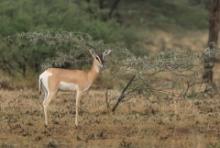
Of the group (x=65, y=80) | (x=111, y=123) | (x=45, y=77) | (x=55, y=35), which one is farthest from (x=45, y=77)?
(x=55, y=35)

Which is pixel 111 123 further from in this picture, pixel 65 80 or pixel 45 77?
pixel 45 77

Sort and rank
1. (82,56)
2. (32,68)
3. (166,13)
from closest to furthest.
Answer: (82,56), (32,68), (166,13)

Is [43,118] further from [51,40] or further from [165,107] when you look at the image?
[165,107]

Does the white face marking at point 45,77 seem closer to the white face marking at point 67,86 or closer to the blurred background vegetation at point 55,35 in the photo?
the white face marking at point 67,86

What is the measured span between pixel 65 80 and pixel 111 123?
127cm

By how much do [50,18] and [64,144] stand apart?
45.3 feet

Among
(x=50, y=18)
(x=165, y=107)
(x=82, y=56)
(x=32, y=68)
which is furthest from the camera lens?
(x=50, y=18)

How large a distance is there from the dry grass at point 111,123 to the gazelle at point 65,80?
1.93ft

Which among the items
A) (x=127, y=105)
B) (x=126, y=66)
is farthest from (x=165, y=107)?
(x=126, y=66)

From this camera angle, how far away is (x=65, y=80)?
42.2 feet

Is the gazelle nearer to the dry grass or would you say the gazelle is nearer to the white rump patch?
the white rump patch

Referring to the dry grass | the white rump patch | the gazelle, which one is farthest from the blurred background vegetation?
the white rump patch

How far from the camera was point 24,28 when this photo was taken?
76.4 ft

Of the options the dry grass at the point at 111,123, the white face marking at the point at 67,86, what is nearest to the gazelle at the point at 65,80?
the white face marking at the point at 67,86
